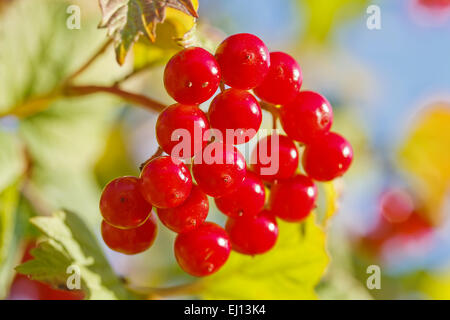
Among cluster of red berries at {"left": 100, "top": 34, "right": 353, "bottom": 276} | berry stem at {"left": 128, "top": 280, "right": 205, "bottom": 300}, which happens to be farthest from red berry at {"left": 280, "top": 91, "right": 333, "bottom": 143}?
berry stem at {"left": 128, "top": 280, "right": 205, "bottom": 300}

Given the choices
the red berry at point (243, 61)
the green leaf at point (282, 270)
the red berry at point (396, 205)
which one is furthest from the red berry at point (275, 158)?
the red berry at point (396, 205)

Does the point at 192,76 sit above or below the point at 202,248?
above

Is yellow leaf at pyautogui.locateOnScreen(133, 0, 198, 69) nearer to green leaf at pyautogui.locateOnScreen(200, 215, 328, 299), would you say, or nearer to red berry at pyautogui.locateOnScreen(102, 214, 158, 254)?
red berry at pyautogui.locateOnScreen(102, 214, 158, 254)

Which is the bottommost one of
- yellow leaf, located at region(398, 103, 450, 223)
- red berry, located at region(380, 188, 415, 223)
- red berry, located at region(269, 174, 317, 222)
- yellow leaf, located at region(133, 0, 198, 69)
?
red berry, located at region(269, 174, 317, 222)

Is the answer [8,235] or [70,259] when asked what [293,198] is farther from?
[8,235]

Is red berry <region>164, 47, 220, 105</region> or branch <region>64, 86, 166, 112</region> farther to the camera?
branch <region>64, 86, 166, 112</region>

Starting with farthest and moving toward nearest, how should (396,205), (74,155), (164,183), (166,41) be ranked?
(396,205), (74,155), (166,41), (164,183)

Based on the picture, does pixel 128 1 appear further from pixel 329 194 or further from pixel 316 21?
pixel 316 21

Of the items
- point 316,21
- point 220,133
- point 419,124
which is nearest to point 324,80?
point 316,21

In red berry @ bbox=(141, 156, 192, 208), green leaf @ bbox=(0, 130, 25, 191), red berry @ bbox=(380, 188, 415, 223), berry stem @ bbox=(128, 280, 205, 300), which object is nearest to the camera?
red berry @ bbox=(141, 156, 192, 208)

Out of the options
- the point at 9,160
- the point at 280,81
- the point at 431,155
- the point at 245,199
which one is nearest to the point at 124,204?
the point at 245,199
